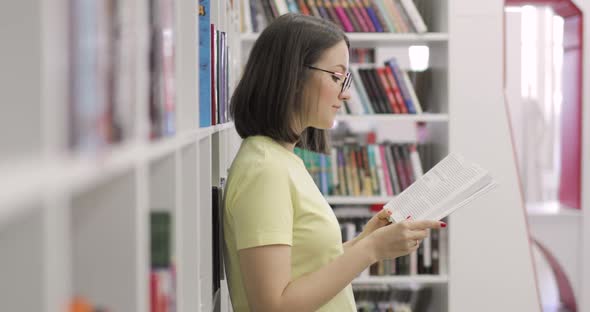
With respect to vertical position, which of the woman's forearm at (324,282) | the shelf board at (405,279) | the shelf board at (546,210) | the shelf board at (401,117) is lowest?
the shelf board at (546,210)

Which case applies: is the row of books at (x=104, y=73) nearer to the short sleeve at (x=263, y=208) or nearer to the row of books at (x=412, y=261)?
the short sleeve at (x=263, y=208)

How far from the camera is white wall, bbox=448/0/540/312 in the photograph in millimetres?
3148

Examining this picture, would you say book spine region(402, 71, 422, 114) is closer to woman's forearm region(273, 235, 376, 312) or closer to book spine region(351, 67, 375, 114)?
book spine region(351, 67, 375, 114)

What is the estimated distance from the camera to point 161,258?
3.17 feet

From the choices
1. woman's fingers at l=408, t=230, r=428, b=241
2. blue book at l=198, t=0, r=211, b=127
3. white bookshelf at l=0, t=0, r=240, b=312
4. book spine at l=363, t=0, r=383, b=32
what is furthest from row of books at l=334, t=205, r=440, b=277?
white bookshelf at l=0, t=0, r=240, b=312

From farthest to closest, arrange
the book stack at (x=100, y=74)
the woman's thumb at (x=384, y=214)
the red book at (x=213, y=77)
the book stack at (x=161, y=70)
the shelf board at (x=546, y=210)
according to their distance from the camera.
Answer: the shelf board at (x=546, y=210), the woman's thumb at (x=384, y=214), the red book at (x=213, y=77), the book stack at (x=161, y=70), the book stack at (x=100, y=74)

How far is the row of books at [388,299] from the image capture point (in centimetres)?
334

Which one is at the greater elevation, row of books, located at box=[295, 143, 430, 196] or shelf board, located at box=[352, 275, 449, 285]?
row of books, located at box=[295, 143, 430, 196]

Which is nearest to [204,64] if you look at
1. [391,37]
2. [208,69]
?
[208,69]

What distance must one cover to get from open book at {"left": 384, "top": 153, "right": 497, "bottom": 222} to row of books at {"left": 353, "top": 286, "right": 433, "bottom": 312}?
159 centimetres

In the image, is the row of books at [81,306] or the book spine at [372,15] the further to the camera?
the book spine at [372,15]

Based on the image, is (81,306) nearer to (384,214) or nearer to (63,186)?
(63,186)

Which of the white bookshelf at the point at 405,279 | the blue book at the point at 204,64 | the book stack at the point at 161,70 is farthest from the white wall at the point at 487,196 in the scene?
the book stack at the point at 161,70

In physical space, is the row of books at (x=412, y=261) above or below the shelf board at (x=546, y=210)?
above
